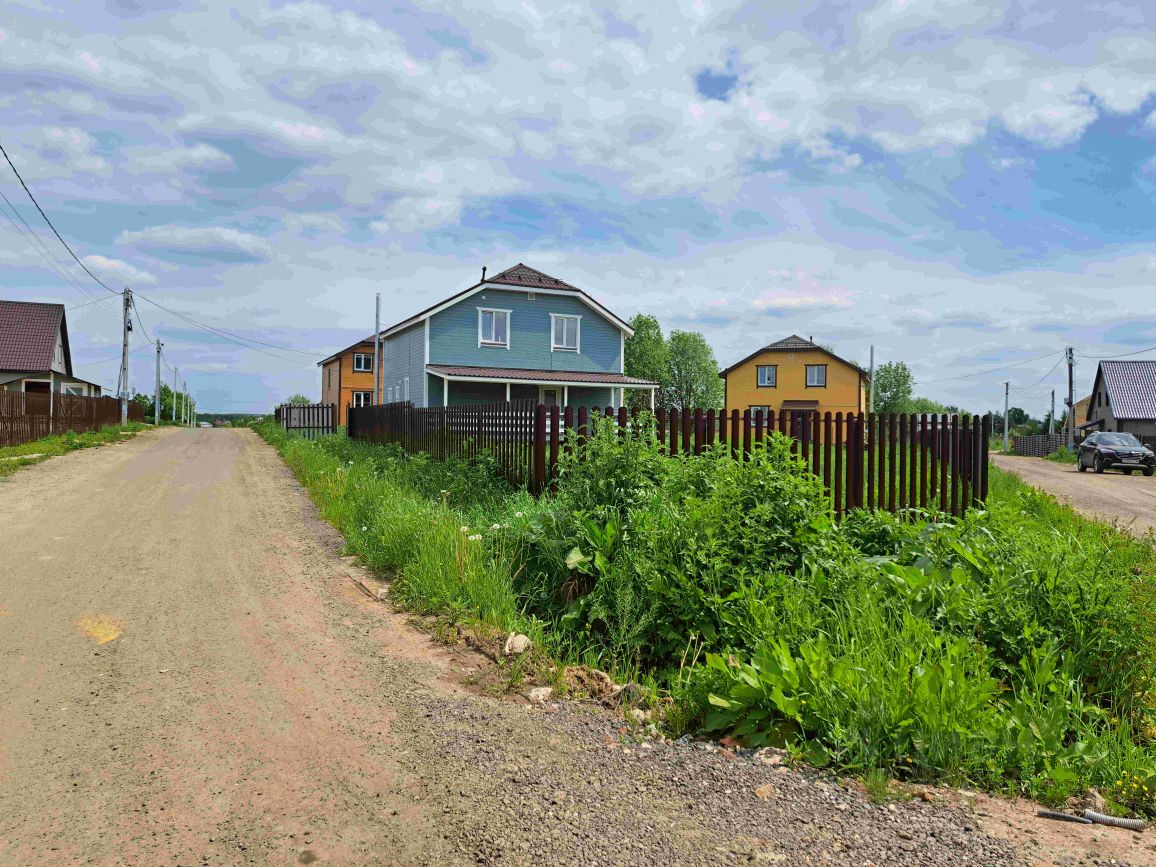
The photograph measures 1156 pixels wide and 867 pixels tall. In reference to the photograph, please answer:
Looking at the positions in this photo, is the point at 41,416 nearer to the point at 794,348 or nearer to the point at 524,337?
the point at 524,337

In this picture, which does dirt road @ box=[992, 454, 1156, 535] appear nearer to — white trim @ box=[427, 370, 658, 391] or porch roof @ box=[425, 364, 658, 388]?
porch roof @ box=[425, 364, 658, 388]

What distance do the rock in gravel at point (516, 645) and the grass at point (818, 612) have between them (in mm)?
195

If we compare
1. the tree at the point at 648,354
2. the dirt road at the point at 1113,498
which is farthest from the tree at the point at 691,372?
the dirt road at the point at 1113,498

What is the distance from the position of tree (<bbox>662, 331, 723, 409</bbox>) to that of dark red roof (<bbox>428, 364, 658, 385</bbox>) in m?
37.6

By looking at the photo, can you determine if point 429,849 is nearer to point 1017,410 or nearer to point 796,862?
point 796,862

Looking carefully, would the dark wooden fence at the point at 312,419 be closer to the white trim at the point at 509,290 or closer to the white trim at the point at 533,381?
the white trim at the point at 509,290

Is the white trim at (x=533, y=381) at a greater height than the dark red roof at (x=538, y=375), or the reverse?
the dark red roof at (x=538, y=375)

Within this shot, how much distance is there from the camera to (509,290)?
31344 millimetres

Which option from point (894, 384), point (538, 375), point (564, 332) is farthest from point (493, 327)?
point (894, 384)

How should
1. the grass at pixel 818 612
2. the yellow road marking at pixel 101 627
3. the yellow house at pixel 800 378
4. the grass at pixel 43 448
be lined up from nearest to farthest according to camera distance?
the grass at pixel 818 612 < the yellow road marking at pixel 101 627 < the grass at pixel 43 448 < the yellow house at pixel 800 378

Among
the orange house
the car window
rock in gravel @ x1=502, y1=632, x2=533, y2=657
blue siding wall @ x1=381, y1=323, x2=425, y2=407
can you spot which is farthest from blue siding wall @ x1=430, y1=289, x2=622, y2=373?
rock in gravel @ x1=502, y1=632, x2=533, y2=657

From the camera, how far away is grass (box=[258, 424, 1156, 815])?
376 cm

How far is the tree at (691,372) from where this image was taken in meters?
69.9

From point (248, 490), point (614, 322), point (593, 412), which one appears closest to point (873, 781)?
point (593, 412)
